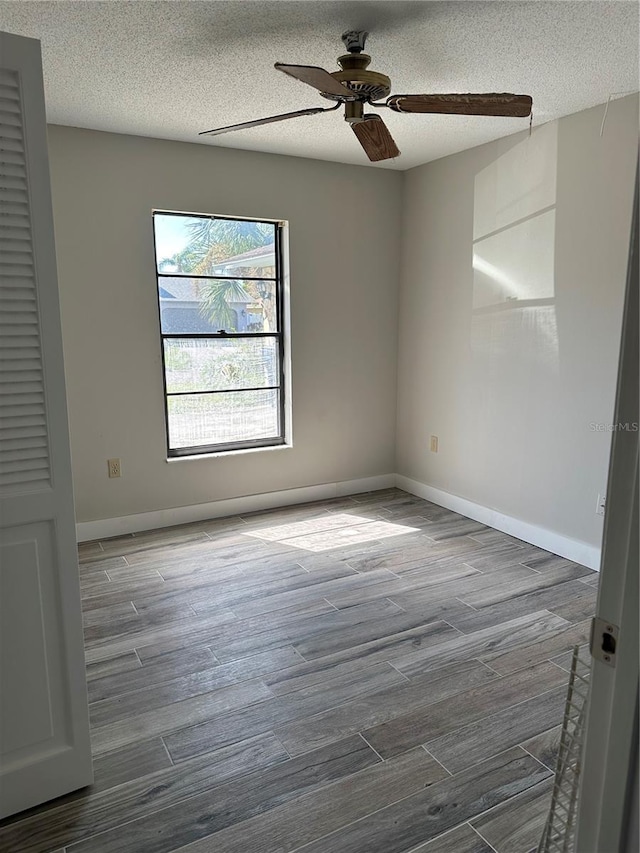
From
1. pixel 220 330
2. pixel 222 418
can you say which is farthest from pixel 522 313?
pixel 222 418

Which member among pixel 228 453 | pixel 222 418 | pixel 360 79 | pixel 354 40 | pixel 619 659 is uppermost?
pixel 354 40

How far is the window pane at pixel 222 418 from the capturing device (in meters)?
4.04

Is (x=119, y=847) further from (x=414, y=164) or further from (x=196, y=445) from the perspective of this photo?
(x=414, y=164)

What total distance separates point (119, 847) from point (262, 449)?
2.86m

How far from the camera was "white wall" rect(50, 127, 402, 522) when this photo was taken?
139 inches

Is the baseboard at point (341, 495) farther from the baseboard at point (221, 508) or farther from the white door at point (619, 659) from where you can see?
the white door at point (619, 659)

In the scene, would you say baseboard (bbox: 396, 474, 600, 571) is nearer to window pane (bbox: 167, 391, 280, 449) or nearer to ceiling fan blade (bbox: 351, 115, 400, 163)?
window pane (bbox: 167, 391, 280, 449)

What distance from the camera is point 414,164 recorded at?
4.25 m

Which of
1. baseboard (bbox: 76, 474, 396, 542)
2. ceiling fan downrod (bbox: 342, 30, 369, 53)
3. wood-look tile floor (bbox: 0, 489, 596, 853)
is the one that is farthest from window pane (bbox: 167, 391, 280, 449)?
ceiling fan downrod (bbox: 342, 30, 369, 53)

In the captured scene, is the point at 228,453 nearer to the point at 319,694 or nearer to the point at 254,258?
the point at 254,258

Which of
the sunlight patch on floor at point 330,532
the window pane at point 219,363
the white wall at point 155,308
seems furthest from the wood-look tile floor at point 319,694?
the window pane at point 219,363

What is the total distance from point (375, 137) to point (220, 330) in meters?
1.85

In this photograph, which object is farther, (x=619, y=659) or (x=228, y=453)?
(x=228, y=453)

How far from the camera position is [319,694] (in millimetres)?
2250
